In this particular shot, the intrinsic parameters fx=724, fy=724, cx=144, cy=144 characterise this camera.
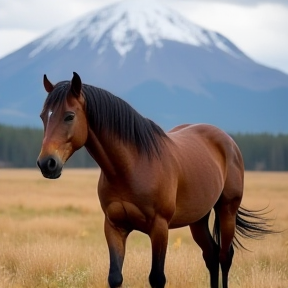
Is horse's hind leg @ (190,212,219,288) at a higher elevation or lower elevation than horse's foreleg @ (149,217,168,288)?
lower

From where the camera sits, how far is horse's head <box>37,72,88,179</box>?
17.0ft

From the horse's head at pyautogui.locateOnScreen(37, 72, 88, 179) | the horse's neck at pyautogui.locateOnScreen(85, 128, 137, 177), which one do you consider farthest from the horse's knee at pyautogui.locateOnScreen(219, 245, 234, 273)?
the horse's head at pyautogui.locateOnScreen(37, 72, 88, 179)

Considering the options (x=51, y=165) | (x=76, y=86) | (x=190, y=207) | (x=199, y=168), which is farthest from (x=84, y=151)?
(x=51, y=165)

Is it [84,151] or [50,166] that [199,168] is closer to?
[50,166]

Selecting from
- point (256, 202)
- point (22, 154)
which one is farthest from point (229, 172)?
point (22, 154)

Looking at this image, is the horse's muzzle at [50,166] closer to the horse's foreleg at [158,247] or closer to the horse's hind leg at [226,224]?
the horse's foreleg at [158,247]

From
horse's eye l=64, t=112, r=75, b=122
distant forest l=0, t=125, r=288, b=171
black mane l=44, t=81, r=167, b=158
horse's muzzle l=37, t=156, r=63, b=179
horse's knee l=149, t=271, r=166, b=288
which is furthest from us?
distant forest l=0, t=125, r=288, b=171

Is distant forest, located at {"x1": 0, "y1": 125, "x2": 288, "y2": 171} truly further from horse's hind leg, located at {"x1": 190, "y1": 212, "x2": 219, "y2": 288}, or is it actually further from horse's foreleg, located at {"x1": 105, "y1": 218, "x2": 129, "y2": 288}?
horse's foreleg, located at {"x1": 105, "y1": 218, "x2": 129, "y2": 288}

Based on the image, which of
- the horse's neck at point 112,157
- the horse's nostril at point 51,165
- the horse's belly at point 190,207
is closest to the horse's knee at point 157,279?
the horse's belly at point 190,207

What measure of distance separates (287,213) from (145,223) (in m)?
14.5

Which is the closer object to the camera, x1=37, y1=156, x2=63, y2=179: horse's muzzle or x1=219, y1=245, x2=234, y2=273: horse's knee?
x1=37, y1=156, x2=63, y2=179: horse's muzzle

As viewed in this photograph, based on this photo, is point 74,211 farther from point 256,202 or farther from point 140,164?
point 140,164

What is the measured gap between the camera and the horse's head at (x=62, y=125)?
5.18 metres

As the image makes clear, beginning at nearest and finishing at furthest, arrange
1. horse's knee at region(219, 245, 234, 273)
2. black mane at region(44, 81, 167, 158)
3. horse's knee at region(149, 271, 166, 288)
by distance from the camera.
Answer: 1. black mane at region(44, 81, 167, 158)
2. horse's knee at region(149, 271, 166, 288)
3. horse's knee at region(219, 245, 234, 273)
